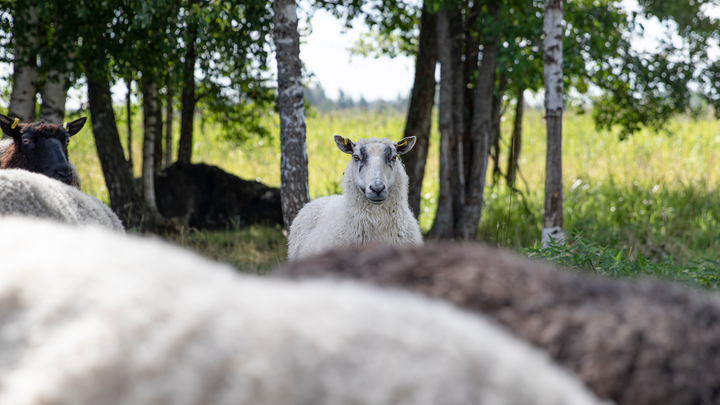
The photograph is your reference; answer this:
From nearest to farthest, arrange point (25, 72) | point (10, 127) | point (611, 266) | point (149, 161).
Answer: point (611, 266) < point (10, 127) < point (25, 72) < point (149, 161)

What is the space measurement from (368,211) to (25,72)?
19.9 ft

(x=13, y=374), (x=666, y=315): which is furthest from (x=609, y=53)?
(x=13, y=374)

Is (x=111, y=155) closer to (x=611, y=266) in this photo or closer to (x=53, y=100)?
(x=53, y=100)

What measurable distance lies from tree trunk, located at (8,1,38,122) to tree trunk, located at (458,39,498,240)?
22.0 ft

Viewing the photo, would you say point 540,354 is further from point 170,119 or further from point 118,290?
point 170,119

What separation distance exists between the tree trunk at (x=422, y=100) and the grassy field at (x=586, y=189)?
5.26 feet

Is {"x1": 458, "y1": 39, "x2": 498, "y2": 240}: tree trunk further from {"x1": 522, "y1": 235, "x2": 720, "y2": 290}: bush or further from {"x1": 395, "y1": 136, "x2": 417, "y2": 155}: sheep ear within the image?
{"x1": 522, "y1": 235, "x2": 720, "y2": 290}: bush

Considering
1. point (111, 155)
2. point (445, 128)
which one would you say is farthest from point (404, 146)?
point (111, 155)

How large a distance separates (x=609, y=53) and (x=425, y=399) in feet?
28.4

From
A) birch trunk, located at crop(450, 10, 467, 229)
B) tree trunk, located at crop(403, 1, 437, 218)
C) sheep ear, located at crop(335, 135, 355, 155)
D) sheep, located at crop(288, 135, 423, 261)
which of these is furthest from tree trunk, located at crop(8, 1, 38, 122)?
birch trunk, located at crop(450, 10, 467, 229)

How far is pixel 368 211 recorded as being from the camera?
5250 mm

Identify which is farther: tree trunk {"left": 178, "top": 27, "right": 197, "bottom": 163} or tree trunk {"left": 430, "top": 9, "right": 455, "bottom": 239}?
tree trunk {"left": 178, "top": 27, "right": 197, "bottom": 163}

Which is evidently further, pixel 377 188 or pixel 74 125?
pixel 74 125

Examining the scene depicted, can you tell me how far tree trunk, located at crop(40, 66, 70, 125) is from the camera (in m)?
8.01
